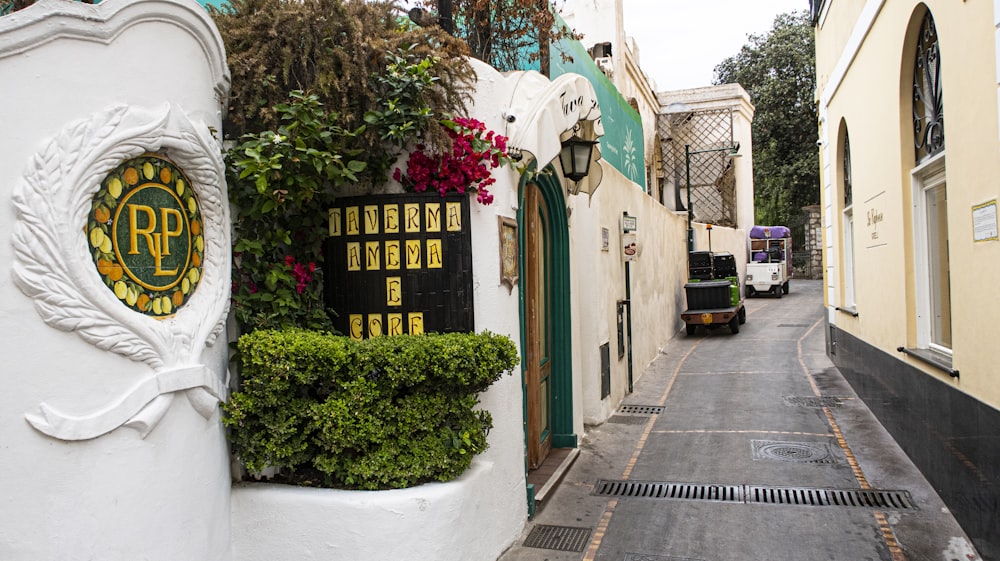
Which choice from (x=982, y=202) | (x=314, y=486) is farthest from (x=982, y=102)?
(x=314, y=486)

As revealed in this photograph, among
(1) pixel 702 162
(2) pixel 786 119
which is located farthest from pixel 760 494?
(2) pixel 786 119

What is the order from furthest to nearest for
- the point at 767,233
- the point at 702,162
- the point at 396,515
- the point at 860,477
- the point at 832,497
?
the point at 767,233 → the point at 702,162 → the point at 860,477 → the point at 832,497 → the point at 396,515

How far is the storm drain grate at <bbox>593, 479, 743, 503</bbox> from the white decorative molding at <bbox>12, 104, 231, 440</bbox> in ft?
13.2

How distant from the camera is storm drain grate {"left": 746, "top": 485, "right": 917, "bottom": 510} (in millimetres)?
5965

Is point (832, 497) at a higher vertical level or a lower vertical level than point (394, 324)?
lower

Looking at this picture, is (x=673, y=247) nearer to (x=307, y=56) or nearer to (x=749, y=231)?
(x=749, y=231)

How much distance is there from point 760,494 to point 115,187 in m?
5.65

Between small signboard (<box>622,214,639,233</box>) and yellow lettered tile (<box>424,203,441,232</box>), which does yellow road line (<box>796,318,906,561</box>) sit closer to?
small signboard (<box>622,214,639,233</box>)

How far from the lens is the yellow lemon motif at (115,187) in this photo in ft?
10.9

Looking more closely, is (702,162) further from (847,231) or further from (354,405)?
(354,405)

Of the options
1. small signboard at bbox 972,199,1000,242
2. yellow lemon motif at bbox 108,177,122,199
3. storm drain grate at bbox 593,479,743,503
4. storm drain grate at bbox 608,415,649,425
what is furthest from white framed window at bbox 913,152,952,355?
yellow lemon motif at bbox 108,177,122,199

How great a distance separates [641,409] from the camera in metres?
9.93

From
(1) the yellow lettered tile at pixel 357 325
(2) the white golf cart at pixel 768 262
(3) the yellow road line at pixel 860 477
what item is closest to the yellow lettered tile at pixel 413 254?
(1) the yellow lettered tile at pixel 357 325

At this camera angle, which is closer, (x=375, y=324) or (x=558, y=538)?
(x=375, y=324)
